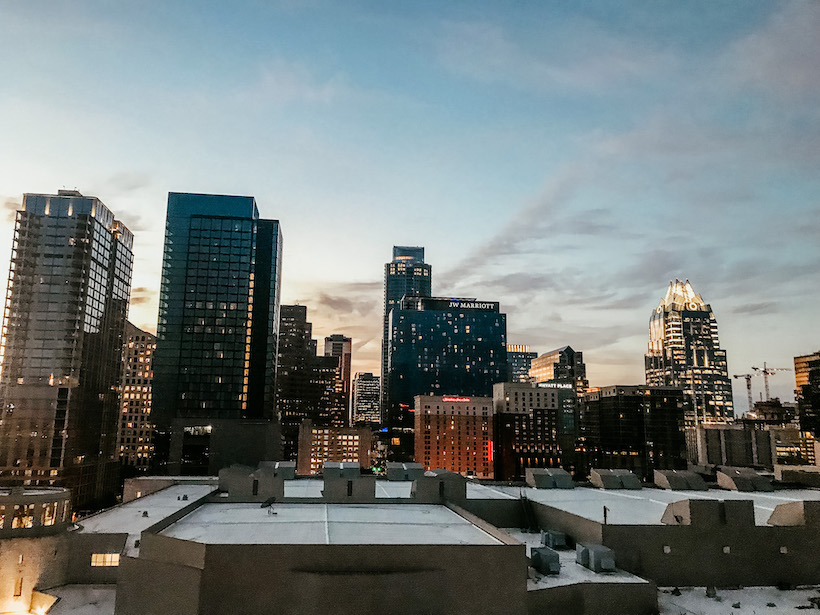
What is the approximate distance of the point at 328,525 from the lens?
1543 inches

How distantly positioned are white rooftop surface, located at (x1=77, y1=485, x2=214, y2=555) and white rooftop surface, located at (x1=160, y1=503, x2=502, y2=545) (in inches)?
236

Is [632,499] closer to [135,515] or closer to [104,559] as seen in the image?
[135,515]

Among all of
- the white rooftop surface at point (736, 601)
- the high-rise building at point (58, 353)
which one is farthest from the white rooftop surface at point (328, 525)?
the high-rise building at point (58, 353)

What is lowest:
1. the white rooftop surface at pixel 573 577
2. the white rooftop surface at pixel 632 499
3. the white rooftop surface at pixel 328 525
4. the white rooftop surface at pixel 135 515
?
the white rooftop surface at pixel 573 577

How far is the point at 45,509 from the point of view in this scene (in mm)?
52312

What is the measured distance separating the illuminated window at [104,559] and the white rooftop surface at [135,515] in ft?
5.83

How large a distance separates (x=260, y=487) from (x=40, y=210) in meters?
112

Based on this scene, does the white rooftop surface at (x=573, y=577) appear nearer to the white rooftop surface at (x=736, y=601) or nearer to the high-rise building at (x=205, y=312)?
the white rooftop surface at (x=736, y=601)

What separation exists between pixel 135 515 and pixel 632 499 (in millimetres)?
47648

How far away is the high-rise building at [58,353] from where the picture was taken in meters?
117

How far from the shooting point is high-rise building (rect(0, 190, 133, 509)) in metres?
117

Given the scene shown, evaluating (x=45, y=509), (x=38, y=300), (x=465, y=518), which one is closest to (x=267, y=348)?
(x=38, y=300)

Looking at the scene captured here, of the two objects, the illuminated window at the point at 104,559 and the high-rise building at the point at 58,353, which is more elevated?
the high-rise building at the point at 58,353

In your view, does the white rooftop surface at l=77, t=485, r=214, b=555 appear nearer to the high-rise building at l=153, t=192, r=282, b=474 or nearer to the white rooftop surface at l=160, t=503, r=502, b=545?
the white rooftop surface at l=160, t=503, r=502, b=545
